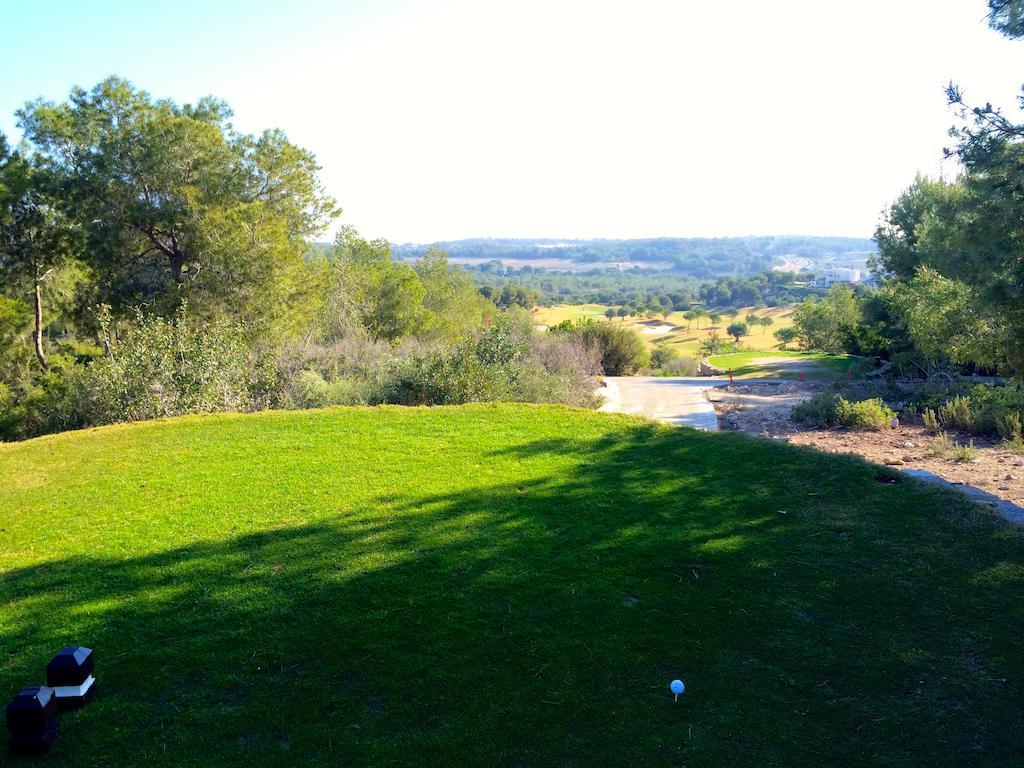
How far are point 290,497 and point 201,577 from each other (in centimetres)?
179

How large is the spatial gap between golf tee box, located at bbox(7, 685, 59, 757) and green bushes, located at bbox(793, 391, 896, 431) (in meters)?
13.6

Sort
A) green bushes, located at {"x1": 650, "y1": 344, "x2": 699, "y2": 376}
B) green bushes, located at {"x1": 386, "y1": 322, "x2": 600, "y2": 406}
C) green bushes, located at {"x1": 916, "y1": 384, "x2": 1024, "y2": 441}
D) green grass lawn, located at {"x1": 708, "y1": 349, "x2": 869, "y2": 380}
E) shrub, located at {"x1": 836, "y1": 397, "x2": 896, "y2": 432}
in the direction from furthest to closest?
green bushes, located at {"x1": 650, "y1": 344, "x2": 699, "y2": 376}, green grass lawn, located at {"x1": 708, "y1": 349, "x2": 869, "y2": 380}, shrub, located at {"x1": 836, "y1": 397, "x2": 896, "y2": 432}, green bushes, located at {"x1": 386, "y1": 322, "x2": 600, "y2": 406}, green bushes, located at {"x1": 916, "y1": 384, "x2": 1024, "y2": 441}

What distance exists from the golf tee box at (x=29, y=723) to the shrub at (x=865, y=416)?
13536mm

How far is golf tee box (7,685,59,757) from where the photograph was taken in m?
3.26

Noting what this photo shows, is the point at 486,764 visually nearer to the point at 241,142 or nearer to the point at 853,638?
the point at 853,638

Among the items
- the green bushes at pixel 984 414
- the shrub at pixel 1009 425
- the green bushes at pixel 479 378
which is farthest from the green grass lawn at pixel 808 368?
the green bushes at pixel 479 378

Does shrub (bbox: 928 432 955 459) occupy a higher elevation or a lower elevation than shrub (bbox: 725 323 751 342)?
higher

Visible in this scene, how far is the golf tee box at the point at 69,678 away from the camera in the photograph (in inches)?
141

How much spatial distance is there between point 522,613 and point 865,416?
11.0m

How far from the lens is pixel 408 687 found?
3.90 metres

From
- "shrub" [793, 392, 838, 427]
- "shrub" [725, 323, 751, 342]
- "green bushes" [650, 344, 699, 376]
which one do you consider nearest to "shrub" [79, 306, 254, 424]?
"shrub" [793, 392, 838, 427]

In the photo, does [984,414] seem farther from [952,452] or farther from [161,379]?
[161,379]

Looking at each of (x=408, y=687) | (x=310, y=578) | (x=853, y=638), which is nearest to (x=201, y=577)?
(x=310, y=578)

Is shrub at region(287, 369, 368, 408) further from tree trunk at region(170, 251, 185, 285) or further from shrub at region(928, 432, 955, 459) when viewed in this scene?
shrub at region(928, 432, 955, 459)
